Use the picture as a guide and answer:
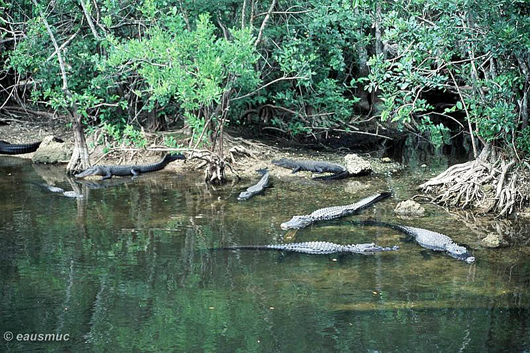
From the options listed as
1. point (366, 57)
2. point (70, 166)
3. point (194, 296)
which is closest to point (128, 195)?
point (70, 166)

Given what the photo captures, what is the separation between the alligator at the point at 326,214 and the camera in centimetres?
796

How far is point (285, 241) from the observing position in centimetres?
747

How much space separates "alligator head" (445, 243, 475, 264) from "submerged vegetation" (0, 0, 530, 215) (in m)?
1.85

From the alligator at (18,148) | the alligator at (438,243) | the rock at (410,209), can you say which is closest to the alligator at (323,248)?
the alligator at (438,243)

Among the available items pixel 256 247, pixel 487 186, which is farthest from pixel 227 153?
pixel 256 247

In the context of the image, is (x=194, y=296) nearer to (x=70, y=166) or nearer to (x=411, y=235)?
(x=411, y=235)

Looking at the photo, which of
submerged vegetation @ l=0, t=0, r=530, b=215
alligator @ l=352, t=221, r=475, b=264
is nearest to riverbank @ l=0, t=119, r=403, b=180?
submerged vegetation @ l=0, t=0, r=530, b=215

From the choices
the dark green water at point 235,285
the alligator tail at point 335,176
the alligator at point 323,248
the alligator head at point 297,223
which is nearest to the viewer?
the dark green water at point 235,285

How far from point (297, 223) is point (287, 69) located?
3506 millimetres

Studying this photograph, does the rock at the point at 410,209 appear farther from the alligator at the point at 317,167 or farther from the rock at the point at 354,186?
the alligator at the point at 317,167

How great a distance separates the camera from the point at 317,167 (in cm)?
1105

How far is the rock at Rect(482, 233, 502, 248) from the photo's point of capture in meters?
7.23

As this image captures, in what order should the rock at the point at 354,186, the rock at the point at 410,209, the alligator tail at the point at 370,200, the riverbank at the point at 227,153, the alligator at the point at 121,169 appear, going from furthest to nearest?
the riverbank at the point at 227,153
the alligator at the point at 121,169
the rock at the point at 354,186
the alligator tail at the point at 370,200
the rock at the point at 410,209

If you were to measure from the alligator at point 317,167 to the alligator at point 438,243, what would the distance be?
10.2 ft
